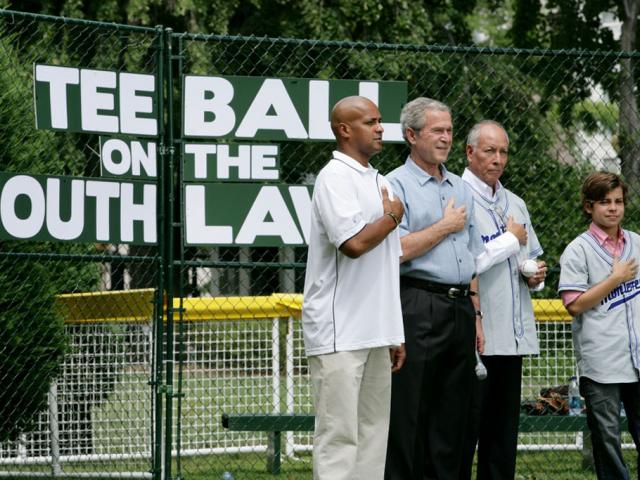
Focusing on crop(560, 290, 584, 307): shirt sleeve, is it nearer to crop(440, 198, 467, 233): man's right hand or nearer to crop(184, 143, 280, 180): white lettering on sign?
crop(440, 198, 467, 233): man's right hand

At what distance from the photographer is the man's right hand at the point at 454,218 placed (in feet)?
19.0

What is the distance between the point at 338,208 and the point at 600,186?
5.70ft

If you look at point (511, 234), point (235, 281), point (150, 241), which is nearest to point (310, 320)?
point (511, 234)

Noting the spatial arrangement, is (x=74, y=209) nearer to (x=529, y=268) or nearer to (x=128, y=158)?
(x=128, y=158)

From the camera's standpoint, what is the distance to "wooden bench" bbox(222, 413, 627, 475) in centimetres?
753

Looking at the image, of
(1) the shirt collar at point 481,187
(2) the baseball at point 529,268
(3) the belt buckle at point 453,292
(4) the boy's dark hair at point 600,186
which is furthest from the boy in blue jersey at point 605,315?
(3) the belt buckle at point 453,292

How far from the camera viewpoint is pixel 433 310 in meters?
5.73

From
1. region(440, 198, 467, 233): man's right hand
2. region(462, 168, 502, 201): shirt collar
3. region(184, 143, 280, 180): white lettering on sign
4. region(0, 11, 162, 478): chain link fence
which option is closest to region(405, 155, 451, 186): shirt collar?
region(440, 198, 467, 233): man's right hand

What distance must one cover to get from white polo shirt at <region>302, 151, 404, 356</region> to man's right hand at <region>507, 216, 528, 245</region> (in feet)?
3.39

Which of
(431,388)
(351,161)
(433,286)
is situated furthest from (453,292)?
(351,161)

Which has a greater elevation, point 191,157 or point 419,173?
point 191,157

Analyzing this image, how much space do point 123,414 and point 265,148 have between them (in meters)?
2.40

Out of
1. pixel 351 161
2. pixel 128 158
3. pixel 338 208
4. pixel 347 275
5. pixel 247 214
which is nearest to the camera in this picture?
pixel 338 208

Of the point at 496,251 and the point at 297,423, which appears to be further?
the point at 297,423
